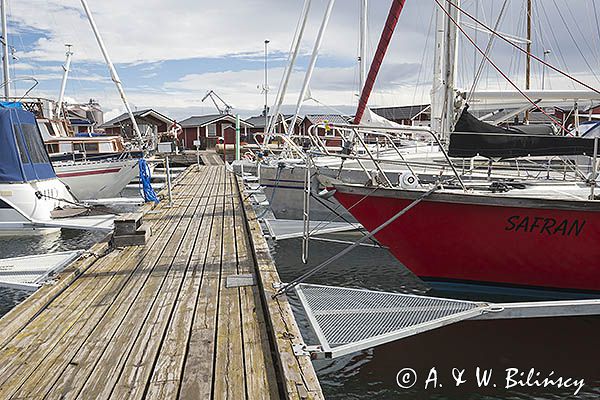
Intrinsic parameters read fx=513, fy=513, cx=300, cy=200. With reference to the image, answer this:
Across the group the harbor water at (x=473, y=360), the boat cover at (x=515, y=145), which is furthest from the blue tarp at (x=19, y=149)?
→ the boat cover at (x=515, y=145)

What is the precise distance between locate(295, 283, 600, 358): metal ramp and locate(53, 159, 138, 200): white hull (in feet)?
52.6

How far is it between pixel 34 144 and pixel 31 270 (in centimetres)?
850

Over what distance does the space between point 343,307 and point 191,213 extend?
6.35 metres

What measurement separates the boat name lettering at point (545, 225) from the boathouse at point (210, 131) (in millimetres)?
42618

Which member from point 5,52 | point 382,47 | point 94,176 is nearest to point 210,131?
point 5,52

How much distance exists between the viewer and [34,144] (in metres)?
14.9

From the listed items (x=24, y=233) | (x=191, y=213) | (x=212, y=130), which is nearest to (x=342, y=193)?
(x=191, y=213)

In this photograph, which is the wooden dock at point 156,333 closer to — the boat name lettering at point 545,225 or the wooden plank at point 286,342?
the wooden plank at point 286,342

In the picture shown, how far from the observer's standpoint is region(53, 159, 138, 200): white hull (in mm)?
19797

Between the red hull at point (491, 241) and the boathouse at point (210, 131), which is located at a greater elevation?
the boathouse at point (210, 131)

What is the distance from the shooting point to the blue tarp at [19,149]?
45.2 feet

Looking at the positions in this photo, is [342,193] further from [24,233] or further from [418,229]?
[24,233]

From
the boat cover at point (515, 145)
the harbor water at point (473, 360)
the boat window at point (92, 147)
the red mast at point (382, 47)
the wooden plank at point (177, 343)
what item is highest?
the red mast at point (382, 47)

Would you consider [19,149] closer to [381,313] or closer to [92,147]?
[92,147]
